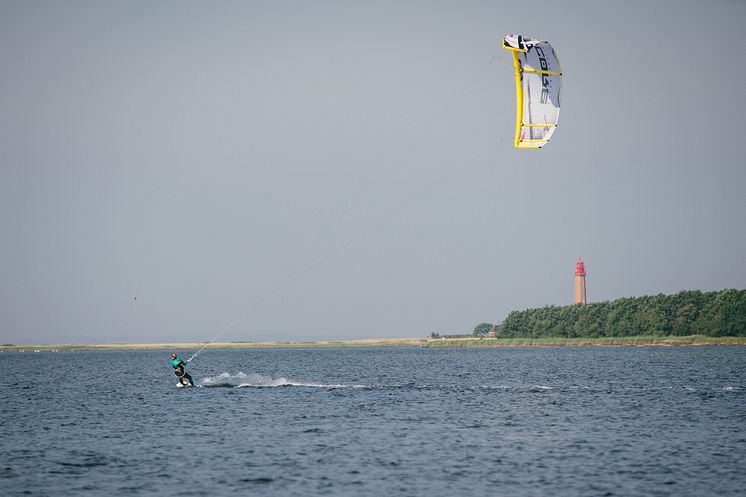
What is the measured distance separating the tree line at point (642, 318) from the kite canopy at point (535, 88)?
4543 inches

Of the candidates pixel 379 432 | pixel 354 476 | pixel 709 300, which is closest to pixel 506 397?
pixel 379 432

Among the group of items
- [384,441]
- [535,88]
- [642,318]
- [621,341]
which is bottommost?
[384,441]

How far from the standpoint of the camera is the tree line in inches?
5994

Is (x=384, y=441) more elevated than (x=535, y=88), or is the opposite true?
(x=535, y=88)

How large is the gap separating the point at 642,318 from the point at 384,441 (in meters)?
136

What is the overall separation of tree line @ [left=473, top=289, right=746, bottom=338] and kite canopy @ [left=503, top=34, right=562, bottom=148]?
11539 centimetres

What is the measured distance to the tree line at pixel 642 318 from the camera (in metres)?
152

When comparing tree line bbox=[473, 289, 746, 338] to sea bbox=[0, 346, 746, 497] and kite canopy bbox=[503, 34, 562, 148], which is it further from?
kite canopy bbox=[503, 34, 562, 148]

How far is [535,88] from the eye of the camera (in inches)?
1804

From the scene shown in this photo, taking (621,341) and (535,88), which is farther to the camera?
(621,341)

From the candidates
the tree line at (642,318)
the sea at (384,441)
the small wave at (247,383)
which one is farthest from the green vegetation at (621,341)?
the small wave at (247,383)

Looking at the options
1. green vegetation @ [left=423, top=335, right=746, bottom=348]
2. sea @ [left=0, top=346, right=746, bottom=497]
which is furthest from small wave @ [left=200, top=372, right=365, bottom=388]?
green vegetation @ [left=423, top=335, right=746, bottom=348]

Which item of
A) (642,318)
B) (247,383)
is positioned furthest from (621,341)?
(247,383)

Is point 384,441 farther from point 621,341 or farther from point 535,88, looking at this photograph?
point 621,341
